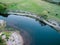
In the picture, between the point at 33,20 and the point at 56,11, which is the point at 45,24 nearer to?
the point at 33,20

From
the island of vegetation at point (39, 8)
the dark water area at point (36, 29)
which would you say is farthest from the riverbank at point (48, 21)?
the dark water area at point (36, 29)

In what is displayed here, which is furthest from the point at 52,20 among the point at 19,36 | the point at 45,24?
the point at 19,36

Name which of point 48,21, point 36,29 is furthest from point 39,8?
point 36,29

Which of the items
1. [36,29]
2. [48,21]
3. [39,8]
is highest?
[39,8]

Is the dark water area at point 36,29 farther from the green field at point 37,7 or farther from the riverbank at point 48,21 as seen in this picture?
the green field at point 37,7

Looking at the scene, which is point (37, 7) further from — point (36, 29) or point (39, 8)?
point (36, 29)

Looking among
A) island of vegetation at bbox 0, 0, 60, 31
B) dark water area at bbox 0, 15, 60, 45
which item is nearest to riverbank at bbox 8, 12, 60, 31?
island of vegetation at bbox 0, 0, 60, 31
